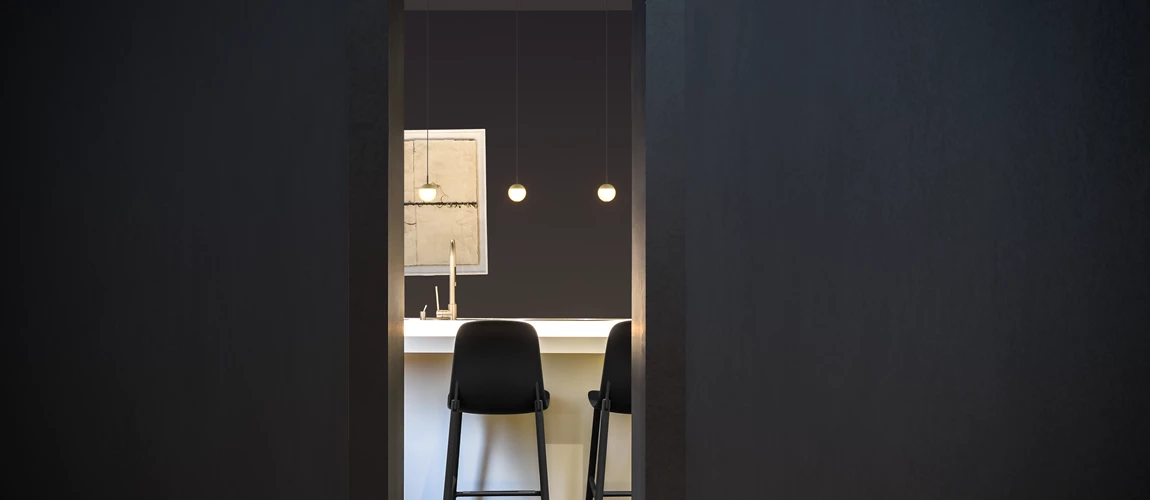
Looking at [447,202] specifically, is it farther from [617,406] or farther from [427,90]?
[617,406]

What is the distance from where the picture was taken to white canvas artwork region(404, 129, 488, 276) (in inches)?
232

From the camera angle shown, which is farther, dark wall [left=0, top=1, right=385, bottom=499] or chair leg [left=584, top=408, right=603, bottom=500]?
chair leg [left=584, top=408, right=603, bottom=500]

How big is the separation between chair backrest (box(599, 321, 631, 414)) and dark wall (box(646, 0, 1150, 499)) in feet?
4.07

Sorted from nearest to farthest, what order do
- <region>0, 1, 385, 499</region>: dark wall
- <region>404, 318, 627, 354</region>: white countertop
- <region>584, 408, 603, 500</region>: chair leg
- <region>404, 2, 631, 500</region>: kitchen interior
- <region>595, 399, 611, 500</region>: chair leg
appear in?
<region>0, 1, 385, 499</region>: dark wall < <region>595, 399, 611, 500</region>: chair leg < <region>584, 408, 603, 500</region>: chair leg < <region>404, 318, 627, 354</region>: white countertop < <region>404, 2, 631, 500</region>: kitchen interior

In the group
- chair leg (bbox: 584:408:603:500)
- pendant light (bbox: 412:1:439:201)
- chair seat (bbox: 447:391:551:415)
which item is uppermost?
pendant light (bbox: 412:1:439:201)

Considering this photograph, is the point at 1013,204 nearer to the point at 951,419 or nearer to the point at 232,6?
the point at 951,419

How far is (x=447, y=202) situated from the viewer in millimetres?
5945

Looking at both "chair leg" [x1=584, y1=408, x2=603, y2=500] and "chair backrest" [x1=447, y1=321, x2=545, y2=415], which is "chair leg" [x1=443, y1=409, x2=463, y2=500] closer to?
"chair backrest" [x1=447, y1=321, x2=545, y2=415]

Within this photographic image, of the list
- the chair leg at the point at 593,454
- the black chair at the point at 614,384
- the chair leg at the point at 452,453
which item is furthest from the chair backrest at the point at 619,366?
the chair leg at the point at 452,453

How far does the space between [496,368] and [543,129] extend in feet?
10.4

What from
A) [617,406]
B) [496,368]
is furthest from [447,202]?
[617,406]

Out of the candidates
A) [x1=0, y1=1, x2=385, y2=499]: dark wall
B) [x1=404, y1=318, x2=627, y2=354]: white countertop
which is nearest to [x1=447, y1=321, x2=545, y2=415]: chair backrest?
[x1=404, y1=318, x2=627, y2=354]: white countertop

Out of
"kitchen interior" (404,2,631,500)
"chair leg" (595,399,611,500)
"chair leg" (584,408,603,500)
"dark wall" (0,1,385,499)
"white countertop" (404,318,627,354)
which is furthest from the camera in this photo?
"kitchen interior" (404,2,631,500)

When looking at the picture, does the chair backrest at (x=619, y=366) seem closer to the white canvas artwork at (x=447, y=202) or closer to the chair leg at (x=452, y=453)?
the chair leg at (x=452, y=453)
